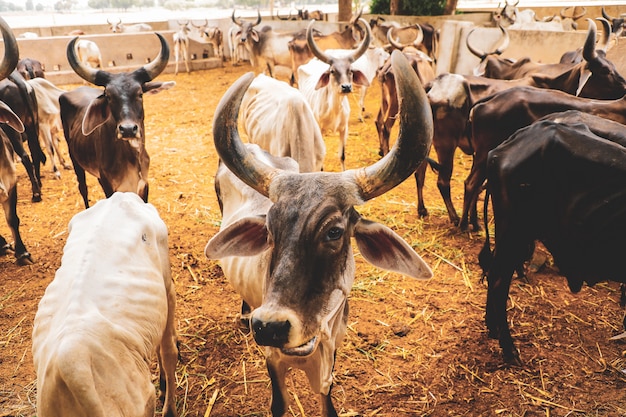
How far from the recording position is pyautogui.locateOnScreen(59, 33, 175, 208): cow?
16.0 feet

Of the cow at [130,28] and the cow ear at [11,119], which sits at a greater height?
the cow at [130,28]

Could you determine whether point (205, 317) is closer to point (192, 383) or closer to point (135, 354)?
point (192, 383)

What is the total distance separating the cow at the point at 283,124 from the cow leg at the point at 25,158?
3.46 metres

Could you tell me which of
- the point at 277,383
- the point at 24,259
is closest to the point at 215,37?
the point at 24,259

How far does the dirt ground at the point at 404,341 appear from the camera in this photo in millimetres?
3535

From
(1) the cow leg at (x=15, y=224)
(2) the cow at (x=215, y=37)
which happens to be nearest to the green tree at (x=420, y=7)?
(2) the cow at (x=215, y=37)

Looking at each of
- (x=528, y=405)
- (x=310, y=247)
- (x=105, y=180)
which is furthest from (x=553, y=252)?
(x=105, y=180)

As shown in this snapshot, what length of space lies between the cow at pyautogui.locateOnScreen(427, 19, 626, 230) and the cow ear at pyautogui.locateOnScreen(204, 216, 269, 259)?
4105mm

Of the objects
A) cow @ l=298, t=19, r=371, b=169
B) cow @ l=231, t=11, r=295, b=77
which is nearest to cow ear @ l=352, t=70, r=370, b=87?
cow @ l=298, t=19, r=371, b=169

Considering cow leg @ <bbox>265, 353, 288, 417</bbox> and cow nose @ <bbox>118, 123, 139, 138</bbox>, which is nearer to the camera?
cow leg @ <bbox>265, 353, 288, 417</bbox>

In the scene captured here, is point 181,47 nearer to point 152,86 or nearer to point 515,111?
point 152,86

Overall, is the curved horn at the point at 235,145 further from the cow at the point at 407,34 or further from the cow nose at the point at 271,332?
the cow at the point at 407,34

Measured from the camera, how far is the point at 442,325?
4.40m

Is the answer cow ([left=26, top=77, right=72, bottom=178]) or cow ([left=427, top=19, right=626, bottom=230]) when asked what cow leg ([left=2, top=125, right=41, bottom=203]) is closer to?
cow ([left=26, top=77, right=72, bottom=178])
